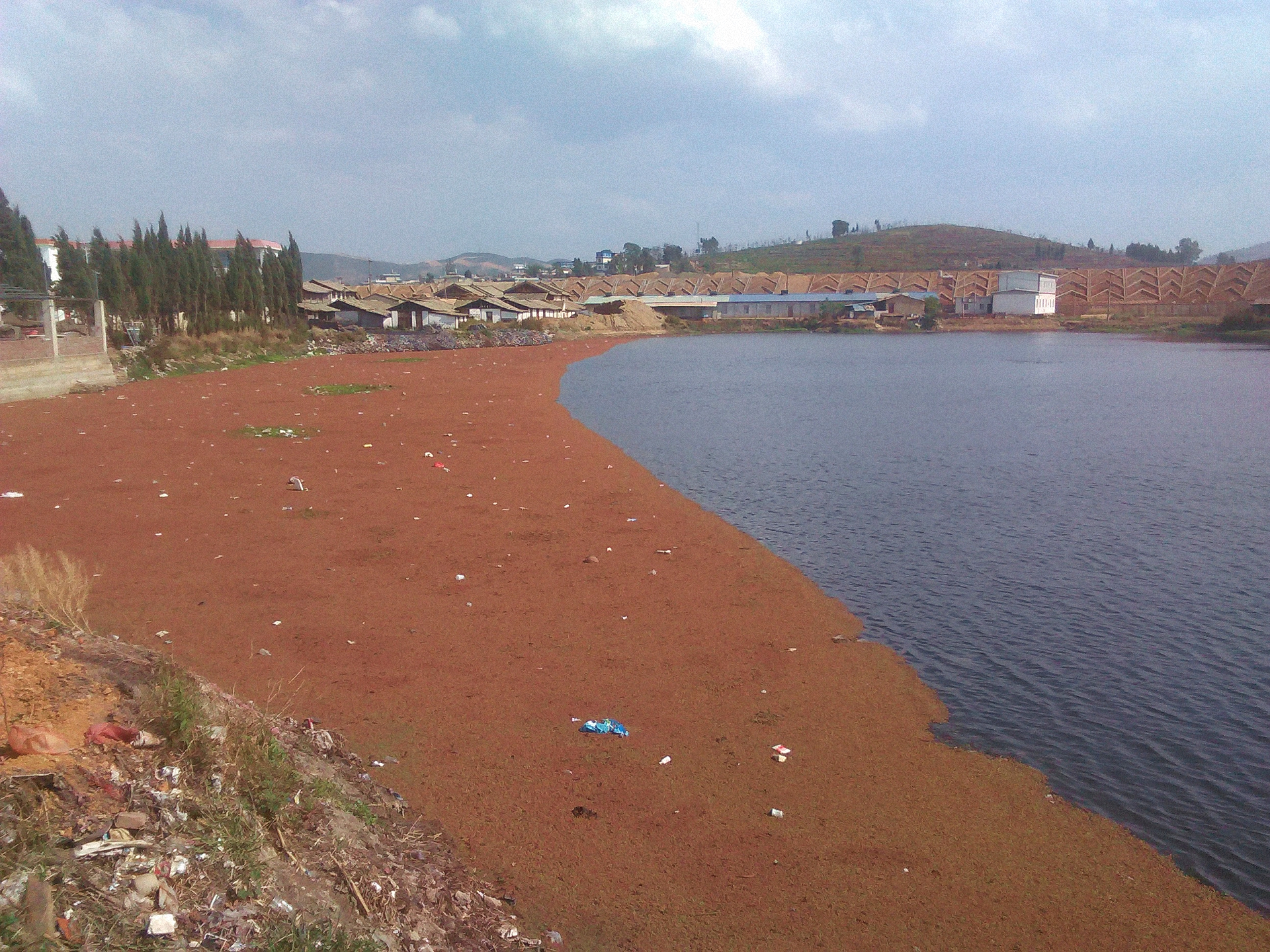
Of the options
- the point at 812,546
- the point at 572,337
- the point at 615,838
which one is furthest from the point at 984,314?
the point at 615,838

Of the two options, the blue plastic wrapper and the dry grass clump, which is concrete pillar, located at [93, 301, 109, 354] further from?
the blue plastic wrapper

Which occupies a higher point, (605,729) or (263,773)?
(263,773)

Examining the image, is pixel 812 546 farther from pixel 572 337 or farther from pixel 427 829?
pixel 572 337

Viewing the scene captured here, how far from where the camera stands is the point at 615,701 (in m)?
8.77

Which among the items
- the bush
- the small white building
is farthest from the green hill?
the bush

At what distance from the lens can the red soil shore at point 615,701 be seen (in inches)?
240

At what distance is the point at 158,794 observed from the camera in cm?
481

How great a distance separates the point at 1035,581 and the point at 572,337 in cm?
7551

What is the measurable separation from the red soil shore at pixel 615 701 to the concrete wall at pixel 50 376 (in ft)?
36.2

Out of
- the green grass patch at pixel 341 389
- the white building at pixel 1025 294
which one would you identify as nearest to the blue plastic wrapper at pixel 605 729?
the green grass patch at pixel 341 389

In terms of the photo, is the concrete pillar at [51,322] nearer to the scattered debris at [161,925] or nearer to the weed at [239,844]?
the weed at [239,844]

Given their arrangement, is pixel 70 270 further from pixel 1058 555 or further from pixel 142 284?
pixel 1058 555

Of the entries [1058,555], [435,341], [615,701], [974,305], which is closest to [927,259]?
[974,305]

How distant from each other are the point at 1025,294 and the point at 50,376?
105101 millimetres
